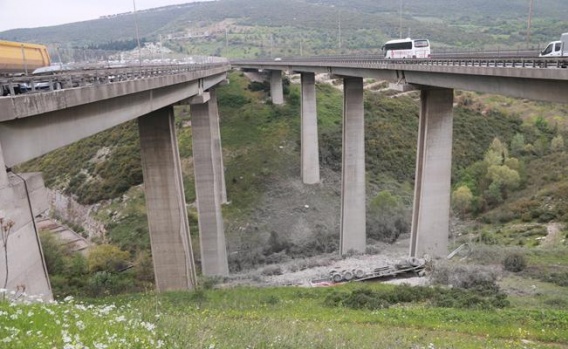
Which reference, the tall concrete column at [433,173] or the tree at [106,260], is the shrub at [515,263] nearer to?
the tall concrete column at [433,173]

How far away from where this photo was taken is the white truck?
20062 millimetres

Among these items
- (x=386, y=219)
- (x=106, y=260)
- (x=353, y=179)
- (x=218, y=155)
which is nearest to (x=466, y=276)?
(x=353, y=179)

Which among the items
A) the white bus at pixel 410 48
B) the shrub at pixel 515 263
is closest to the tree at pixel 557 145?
the white bus at pixel 410 48

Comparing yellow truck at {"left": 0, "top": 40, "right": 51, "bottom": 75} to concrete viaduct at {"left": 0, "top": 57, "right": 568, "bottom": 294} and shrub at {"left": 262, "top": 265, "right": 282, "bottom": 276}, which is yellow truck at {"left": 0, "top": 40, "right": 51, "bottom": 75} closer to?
concrete viaduct at {"left": 0, "top": 57, "right": 568, "bottom": 294}

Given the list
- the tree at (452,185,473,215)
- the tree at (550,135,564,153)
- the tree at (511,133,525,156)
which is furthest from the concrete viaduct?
the tree at (550,135,564,153)

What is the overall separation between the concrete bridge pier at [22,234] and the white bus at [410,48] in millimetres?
31714

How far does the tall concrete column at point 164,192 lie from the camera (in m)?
25.4

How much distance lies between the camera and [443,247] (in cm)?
2792

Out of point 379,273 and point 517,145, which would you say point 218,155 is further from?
point 517,145

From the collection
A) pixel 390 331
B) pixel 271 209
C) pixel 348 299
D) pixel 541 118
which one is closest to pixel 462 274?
pixel 348 299

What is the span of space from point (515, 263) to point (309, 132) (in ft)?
95.0

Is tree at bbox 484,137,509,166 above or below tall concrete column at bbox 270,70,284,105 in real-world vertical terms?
below

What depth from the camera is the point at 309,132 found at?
51.4 meters

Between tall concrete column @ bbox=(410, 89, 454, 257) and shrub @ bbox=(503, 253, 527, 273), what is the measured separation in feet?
11.0
